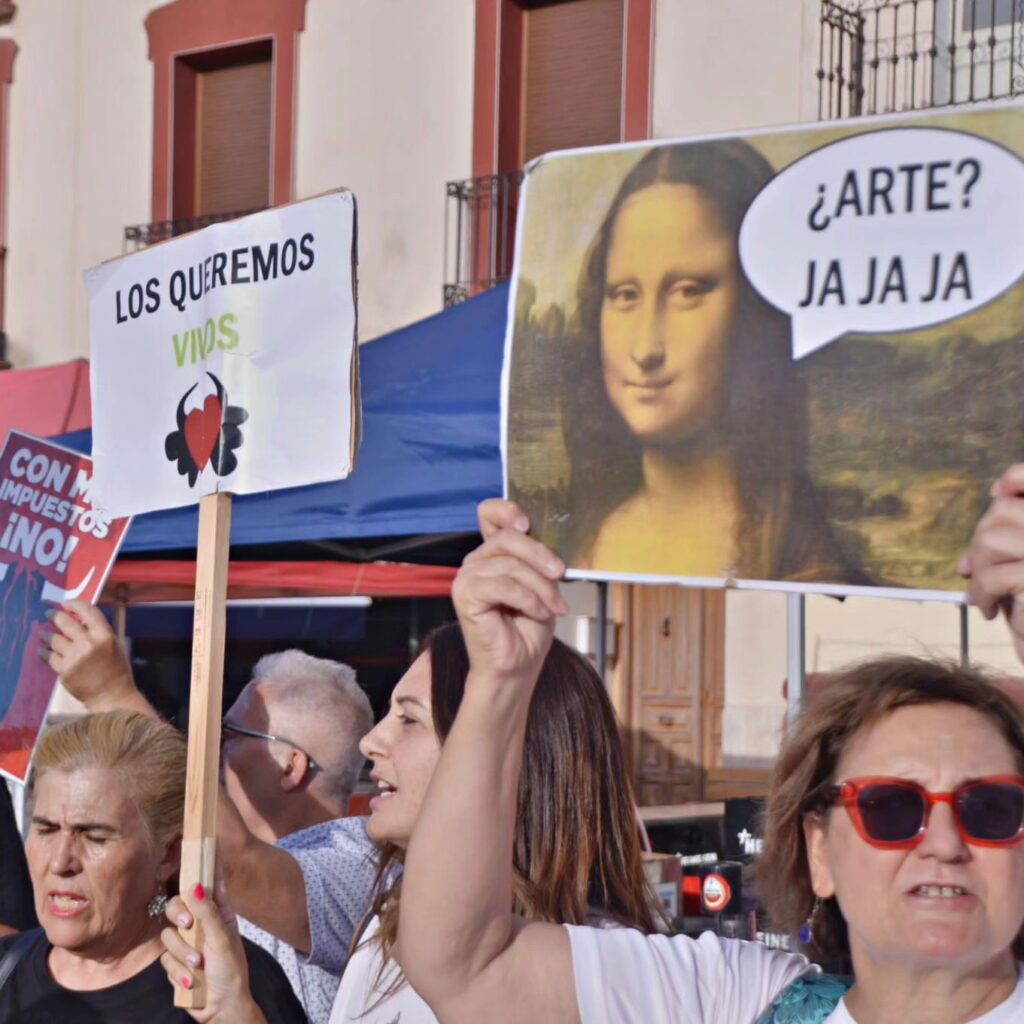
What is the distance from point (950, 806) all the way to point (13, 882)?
9.73 feet

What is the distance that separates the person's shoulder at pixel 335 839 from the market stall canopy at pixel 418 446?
1.62 meters

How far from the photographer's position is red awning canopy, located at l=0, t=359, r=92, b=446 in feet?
34.2

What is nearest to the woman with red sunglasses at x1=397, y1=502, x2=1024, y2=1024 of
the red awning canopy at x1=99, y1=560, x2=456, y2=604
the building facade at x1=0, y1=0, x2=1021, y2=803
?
the red awning canopy at x1=99, y1=560, x2=456, y2=604

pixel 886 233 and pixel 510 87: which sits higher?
pixel 510 87

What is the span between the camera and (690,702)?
429 inches

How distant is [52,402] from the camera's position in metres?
10.8

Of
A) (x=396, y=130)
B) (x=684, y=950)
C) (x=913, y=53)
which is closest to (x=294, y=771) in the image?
(x=684, y=950)

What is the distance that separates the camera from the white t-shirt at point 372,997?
2.47m

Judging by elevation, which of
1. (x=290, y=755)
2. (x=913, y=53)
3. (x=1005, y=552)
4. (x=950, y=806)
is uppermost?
(x=913, y=53)

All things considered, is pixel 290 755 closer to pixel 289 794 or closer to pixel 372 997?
pixel 289 794

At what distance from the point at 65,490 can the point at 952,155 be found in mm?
2943

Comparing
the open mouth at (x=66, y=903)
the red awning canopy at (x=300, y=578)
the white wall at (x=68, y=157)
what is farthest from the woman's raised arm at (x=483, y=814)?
the white wall at (x=68, y=157)

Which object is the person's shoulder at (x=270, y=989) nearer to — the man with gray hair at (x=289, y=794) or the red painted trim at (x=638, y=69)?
the man with gray hair at (x=289, y=794)

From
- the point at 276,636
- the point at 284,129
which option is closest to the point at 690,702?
the point at 276,636
